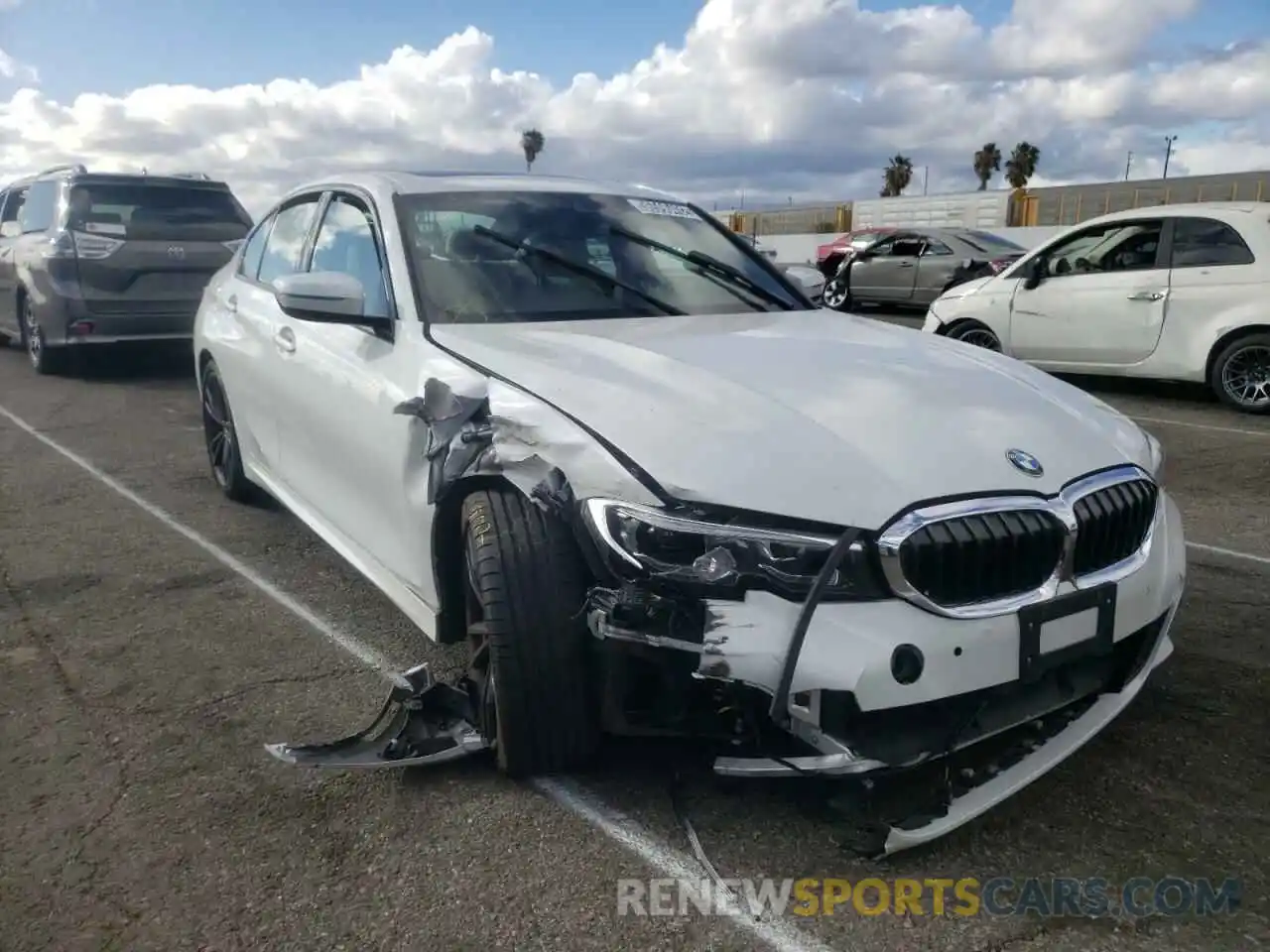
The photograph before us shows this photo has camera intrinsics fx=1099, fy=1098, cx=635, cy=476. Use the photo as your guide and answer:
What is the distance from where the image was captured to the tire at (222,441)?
529 cm

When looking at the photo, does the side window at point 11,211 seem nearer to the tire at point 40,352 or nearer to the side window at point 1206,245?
the tire at point 40,352

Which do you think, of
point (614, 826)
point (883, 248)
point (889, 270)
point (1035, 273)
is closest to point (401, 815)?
point (614, 826)

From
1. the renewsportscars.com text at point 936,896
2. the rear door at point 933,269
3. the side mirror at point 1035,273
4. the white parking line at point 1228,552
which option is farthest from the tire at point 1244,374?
the rear door at point 933,269

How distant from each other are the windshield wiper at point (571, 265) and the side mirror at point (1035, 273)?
645cm

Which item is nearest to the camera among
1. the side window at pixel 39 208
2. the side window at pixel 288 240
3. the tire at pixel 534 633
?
the tire at pixel 534 633

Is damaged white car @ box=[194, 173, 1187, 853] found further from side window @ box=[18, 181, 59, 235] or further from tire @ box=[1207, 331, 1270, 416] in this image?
side window @ box=[18, 181, 59, 235]

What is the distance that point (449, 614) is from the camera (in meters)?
2.96

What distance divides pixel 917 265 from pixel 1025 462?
13930 millimetres

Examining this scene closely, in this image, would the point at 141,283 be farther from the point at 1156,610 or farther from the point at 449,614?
the point at 1156,610

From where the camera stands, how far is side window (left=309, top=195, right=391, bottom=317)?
11.8 feet

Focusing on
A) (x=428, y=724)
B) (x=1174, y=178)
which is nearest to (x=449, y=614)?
(x=428, y=724)

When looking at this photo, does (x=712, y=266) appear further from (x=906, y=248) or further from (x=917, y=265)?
(x=906, y=248)

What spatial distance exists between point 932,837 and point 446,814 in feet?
3.73

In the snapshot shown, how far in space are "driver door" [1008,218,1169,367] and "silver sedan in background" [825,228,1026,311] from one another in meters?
5.74
